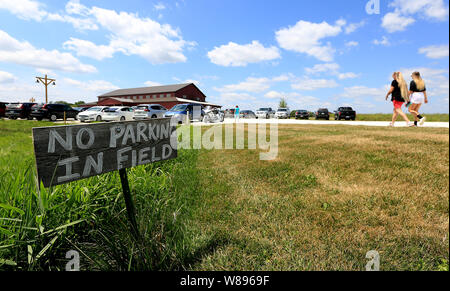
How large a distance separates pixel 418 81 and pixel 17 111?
109 feet

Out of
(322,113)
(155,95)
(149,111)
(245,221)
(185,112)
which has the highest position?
(155,95)

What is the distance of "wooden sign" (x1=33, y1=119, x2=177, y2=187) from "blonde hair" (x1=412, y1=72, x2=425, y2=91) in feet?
27.2

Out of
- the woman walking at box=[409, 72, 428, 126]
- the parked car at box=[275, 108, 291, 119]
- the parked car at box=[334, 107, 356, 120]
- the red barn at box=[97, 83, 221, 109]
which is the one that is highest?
the red barn at box=[97, 83, 221, 109]

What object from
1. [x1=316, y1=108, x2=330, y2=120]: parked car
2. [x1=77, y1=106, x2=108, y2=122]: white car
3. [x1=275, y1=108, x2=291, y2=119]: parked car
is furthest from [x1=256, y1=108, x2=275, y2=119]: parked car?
[x1=77, y1=106, x2=108, y2=122]: white car

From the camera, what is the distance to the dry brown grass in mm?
2207

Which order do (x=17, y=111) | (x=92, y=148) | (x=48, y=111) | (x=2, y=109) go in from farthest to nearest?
(x=2, y=109) → (x=17, y=111) → (x=48, y=111) → (x=92, y=148)

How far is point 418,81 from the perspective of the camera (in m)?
7.11

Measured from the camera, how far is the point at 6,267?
1903mm

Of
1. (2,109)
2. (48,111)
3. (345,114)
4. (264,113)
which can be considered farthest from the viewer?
(264,113)

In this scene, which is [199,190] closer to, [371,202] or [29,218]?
[29,218]

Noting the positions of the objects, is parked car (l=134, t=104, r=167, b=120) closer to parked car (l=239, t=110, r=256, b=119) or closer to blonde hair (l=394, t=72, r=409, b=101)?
parked car (l=239, t=110, r=256, b=119)

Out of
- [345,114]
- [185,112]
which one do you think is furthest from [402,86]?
[345,114]

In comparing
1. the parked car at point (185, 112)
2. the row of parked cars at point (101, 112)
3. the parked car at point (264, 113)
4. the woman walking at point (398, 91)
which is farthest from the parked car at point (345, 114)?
the woman walking at point (398, 91)

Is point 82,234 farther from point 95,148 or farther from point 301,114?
point 301,114
